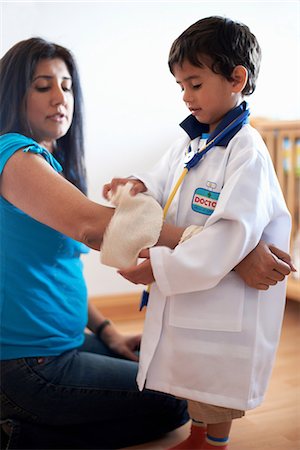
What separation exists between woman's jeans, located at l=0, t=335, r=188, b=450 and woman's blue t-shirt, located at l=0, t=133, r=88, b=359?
3 centimetres

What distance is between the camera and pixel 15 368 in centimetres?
105

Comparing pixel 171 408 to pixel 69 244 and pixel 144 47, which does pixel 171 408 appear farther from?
pixel 144 47

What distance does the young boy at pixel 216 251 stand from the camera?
0.81 meters

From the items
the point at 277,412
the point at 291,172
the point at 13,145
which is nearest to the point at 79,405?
the point at 277,412

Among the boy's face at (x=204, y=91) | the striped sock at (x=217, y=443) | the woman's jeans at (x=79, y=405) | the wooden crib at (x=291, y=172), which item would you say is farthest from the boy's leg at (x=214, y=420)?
the wooden crib at (x=291, y=172)

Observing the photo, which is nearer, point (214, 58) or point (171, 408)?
point (214, 58)

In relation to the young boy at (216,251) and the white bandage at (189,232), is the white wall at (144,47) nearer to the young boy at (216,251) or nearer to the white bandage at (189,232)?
the young boy at (216,251)

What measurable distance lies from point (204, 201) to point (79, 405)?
451mm

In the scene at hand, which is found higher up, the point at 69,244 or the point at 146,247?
the point at 146,247

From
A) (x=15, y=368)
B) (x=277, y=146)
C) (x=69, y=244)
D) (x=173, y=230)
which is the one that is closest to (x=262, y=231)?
(x=173, y=230)

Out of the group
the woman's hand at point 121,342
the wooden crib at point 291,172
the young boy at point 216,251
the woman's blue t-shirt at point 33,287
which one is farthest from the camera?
the wooden crib at point 291,172

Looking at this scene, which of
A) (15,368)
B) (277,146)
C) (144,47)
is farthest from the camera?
(277,146)

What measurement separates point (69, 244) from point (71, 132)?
0.20 metres

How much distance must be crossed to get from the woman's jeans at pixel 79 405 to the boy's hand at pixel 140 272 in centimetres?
34
